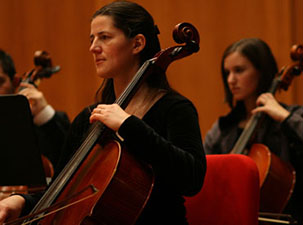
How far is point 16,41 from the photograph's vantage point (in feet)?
10.4

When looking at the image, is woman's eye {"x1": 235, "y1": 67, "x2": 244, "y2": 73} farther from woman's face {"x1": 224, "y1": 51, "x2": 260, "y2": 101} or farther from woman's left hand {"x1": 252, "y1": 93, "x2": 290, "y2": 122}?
woman's left hand {"x1": 252, "y1": 93, "x2": 290, "y2": 122}

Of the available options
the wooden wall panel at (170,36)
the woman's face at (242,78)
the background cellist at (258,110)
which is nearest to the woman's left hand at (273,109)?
the background cellist at (258,110)

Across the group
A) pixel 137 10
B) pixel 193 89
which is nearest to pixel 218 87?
pixel 193 89

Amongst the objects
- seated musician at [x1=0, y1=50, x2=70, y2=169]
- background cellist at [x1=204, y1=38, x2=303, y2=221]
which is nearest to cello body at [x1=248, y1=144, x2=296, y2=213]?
background cellist at [x1=204, y1=38, x2=303, y2=221]

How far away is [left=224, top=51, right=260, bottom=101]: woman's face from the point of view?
2.16 meters

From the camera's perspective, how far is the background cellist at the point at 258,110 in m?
2.01

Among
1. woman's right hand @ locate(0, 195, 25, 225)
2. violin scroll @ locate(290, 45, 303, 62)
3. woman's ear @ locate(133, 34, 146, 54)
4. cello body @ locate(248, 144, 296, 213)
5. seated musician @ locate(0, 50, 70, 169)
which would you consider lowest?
cello body @ locate(248, 144, 296, 213)

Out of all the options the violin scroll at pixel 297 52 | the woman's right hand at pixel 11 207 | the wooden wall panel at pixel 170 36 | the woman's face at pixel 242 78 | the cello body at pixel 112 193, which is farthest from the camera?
the wooden wall panel at pixel 170 36

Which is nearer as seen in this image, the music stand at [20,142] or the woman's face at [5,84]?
the music stand at [20,142]

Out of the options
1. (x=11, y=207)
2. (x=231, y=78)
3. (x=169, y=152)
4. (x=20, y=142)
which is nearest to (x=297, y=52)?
(x=231, y=78)

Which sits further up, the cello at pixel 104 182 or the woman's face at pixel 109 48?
the woman's face at pixel 109 48

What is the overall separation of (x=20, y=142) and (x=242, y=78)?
1.17m

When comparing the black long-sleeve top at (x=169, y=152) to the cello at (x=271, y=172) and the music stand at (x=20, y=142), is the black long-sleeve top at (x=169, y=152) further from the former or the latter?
the cello at (x=271, y=172)

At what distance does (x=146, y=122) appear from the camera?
3.98 feet
